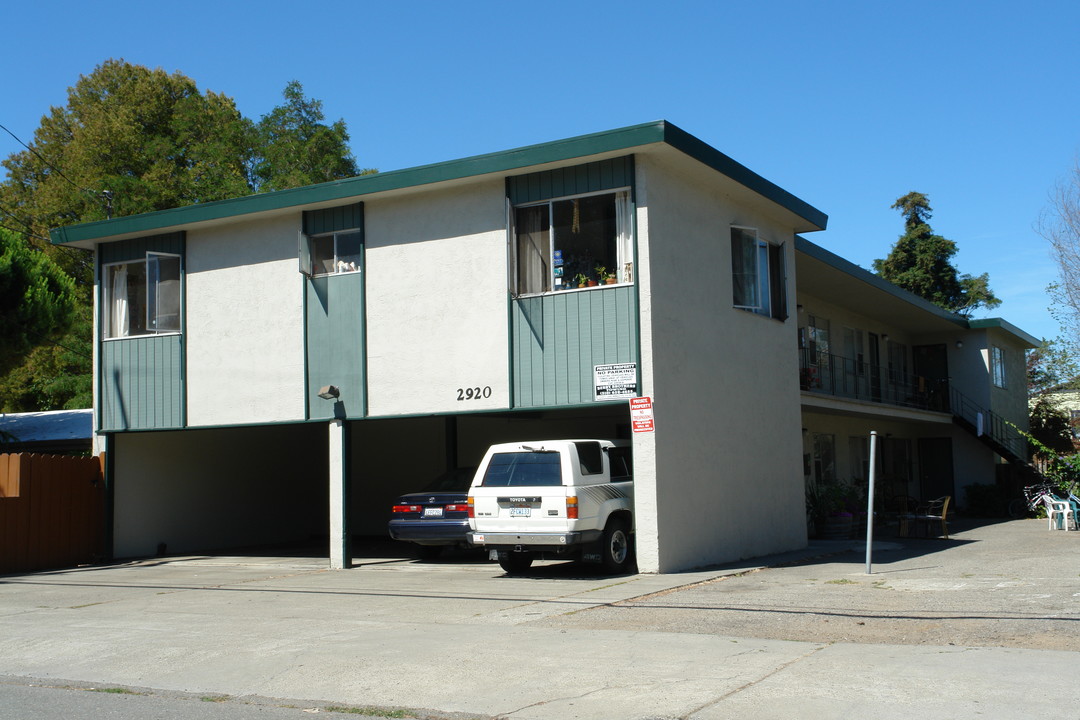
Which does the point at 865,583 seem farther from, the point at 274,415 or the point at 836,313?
the point at 836,313

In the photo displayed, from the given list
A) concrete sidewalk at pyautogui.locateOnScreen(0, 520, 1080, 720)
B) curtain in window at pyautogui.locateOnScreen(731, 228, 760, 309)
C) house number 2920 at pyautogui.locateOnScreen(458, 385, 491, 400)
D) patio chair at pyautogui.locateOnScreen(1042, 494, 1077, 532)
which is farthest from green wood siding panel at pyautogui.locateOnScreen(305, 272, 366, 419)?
patio chair at pyautogui.locateOnScreen(1042, 494, 1077, 532)

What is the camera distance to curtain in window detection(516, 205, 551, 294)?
15477 mm

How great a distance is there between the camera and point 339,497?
679 inches

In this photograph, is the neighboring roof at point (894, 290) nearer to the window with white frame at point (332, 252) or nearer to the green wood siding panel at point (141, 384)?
the window with white frame at point (332, 252)

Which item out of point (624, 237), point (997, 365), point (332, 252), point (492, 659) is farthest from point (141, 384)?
point (997, 365)

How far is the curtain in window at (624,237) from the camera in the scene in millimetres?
14727

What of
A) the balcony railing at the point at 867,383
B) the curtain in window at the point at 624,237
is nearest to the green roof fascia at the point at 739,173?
the curtain in window at the point at 624,237

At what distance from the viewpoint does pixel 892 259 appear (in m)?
49.8

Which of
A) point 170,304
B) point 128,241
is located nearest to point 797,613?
point 170,304

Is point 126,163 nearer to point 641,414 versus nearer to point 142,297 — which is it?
point 142,297

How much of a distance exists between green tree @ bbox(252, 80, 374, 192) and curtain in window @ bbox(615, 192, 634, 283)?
1038 inches

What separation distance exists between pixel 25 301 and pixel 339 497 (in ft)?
33.8

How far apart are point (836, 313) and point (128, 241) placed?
17817 mm

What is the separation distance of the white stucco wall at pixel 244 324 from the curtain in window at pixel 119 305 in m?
1.69
